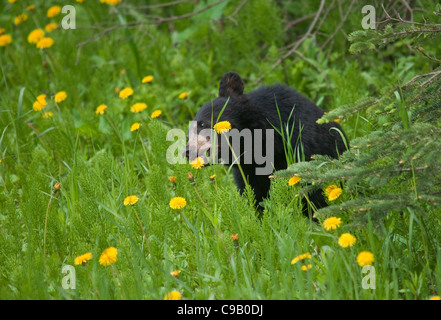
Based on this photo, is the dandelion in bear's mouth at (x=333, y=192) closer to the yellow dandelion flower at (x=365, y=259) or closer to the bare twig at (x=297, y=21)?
the yellow dandelion flower at (x=365, y=259)

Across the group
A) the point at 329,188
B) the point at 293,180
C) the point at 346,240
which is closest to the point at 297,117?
the point at 293,180

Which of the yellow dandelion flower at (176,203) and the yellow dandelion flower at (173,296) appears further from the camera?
the yellow dandelion flower at (176,203)

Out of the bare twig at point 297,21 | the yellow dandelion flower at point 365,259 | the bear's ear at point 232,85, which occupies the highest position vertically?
the bare twig at point 297,21

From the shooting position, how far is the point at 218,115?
151 inches

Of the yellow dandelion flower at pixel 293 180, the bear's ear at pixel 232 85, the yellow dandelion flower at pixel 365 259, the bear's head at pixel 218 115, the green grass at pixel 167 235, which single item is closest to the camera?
the yellow dandelion flower at pixel 365 259

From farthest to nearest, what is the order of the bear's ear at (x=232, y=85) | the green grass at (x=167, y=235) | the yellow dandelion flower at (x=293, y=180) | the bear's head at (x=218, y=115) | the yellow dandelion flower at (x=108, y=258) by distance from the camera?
the bear's ear at (x=232, y=85) → the bear's head at (x=218, y=115) → the yellow dandelion flower at (x=293, y=180) → the yellow dandelion flower at (x=108, y=258) → the green grass at (x=167, y=235)

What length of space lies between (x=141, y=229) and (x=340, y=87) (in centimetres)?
249

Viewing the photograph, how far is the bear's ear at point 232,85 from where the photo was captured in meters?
3.91

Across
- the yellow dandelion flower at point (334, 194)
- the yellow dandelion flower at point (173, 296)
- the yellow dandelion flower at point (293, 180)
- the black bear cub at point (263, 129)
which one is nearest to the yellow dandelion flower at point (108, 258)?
the yellow dandelion flower at point (173, 296)

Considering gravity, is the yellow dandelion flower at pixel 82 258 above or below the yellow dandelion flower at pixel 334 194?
below

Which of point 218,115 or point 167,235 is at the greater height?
point 218,115

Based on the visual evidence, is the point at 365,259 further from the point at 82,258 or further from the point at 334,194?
the point at 82,258

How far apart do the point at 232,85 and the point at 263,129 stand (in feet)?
1.32

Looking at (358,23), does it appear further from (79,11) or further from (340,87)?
(79,11)
